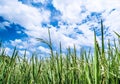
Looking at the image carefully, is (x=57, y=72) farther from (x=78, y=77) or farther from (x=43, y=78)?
(x=43, y=78)

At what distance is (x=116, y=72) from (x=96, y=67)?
28.4 inches

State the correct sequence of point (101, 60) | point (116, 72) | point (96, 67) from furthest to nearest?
1. point (116, 72)
2. point (101, 60)
3. point (96, 67)

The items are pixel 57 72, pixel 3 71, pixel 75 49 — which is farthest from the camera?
pixel 3 71

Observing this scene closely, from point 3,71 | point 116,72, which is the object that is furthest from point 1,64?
point 116,72

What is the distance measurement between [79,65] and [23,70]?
1.65 meters

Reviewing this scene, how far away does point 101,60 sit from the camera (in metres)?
1.99

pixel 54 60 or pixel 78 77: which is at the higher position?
pixel 54 60

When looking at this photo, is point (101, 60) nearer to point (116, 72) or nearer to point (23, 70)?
point (116, 72)

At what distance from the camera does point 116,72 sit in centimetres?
243

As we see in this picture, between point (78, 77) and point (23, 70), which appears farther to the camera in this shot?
point (23, 70)

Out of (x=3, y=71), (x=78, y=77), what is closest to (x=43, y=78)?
(x=3, y=71)

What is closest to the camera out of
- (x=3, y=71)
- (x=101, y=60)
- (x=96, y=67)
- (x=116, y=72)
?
(x=96, y=67)

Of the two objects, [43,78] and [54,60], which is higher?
[54,60]

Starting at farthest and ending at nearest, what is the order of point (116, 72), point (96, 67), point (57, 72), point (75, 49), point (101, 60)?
point (75, 49), point (57, 72), point (116, 72), point (101, 60), point (96, 67)
